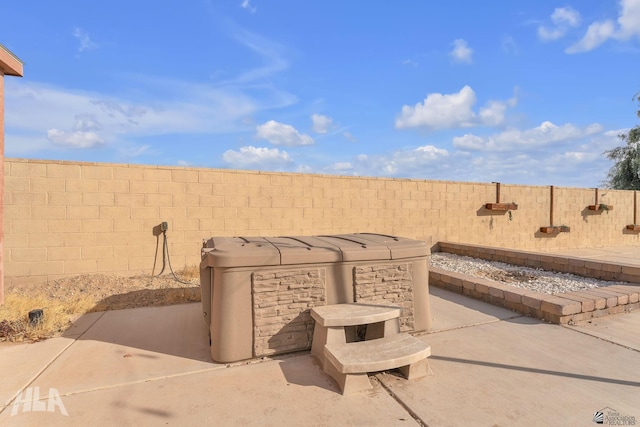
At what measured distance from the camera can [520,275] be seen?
646cm

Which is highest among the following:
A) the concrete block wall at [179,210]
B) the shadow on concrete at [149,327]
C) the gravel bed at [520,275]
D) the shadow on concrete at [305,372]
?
the concrete block wall at [179,210]

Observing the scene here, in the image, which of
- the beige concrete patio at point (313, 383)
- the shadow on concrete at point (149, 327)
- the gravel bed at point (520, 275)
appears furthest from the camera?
the gravel bed at point (520, 275)

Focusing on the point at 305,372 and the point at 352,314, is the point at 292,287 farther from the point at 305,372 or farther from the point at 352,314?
the point at 305,372

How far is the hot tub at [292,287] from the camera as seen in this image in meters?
3.04

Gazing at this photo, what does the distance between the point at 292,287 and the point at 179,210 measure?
435cm

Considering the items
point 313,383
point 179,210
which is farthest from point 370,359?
point 179,210

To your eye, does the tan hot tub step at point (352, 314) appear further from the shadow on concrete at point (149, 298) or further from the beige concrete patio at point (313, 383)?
the shadow on concrete at point (149, 298)

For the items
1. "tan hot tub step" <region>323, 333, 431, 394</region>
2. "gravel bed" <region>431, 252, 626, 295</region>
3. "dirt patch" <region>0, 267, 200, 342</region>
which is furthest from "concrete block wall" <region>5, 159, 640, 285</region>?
"tan hot tub step" <region>323, 333, 431, 394</region>

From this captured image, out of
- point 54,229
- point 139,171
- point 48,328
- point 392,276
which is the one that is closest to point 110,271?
point 54,229

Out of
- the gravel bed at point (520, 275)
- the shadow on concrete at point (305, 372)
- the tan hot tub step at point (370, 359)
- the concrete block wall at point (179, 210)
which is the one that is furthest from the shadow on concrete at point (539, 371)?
the concrete block wall at point (179, 210)

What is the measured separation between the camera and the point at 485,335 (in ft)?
12.2

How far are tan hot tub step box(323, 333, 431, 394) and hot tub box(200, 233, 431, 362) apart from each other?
56 cm

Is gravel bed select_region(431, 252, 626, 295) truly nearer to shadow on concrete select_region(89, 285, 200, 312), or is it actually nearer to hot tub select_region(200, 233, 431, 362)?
hot tub select_region(200, 233, 431, 362)

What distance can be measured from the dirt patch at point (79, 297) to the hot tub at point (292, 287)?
6.63 feet
